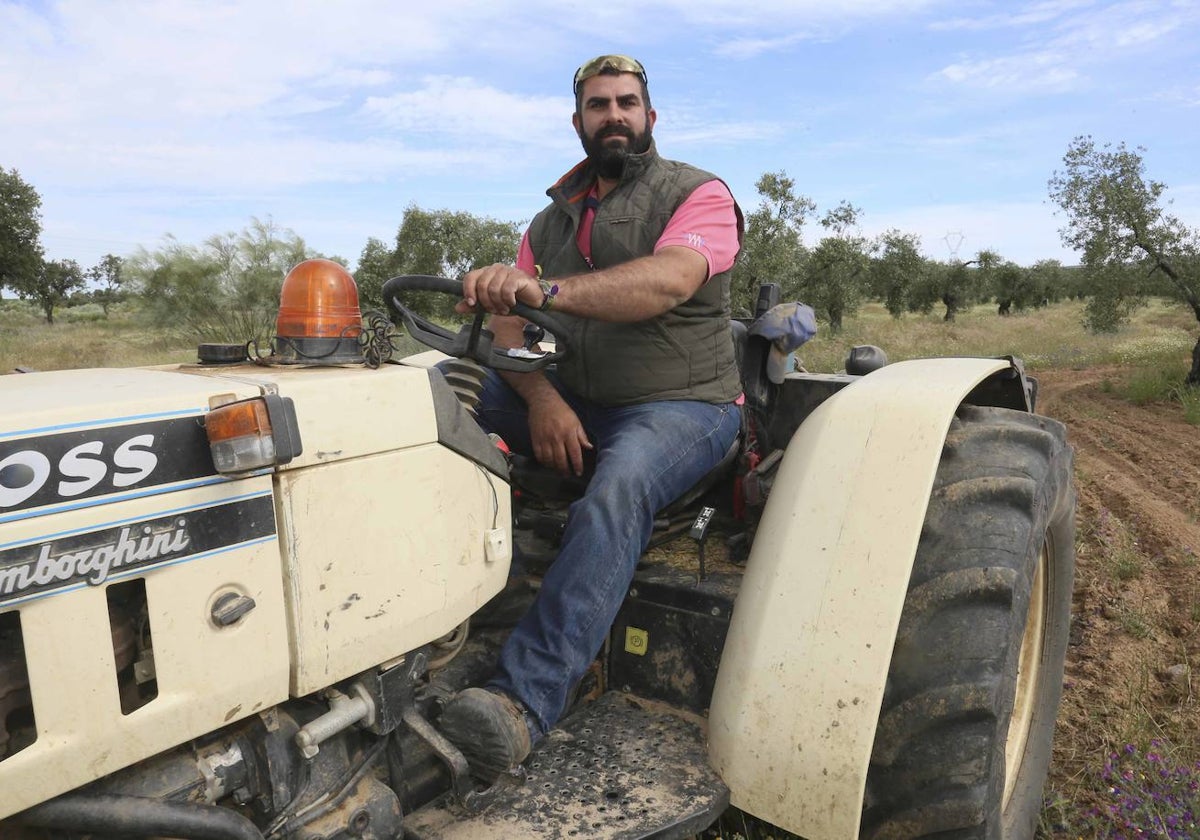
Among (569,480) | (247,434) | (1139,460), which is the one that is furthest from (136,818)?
(1139,460)

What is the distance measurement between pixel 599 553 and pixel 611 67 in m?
1.65

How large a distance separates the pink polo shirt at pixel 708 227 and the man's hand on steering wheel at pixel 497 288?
576 mm

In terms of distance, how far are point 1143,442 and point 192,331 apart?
2288 cm

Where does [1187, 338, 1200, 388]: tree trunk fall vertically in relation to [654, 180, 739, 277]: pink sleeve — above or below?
below

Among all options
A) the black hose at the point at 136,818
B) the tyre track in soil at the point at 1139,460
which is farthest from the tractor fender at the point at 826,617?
the tyre track in soil at the point at 1139,460

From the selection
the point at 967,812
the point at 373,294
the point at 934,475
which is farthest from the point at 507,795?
the point at 373,294


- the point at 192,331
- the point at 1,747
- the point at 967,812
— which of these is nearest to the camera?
the point at 1,747

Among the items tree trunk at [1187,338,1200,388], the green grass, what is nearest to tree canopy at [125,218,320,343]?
the green grass

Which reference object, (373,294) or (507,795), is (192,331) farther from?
(507,795)

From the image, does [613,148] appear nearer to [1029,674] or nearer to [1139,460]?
[1029,674]

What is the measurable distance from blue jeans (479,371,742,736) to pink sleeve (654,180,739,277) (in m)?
0.48

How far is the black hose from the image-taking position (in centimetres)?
135

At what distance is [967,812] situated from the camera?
191cm

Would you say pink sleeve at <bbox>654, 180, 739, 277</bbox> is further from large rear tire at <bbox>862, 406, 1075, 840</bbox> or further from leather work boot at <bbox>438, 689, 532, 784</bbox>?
leather work boot at <bbox>438, 689, 532, 784</bbox>
